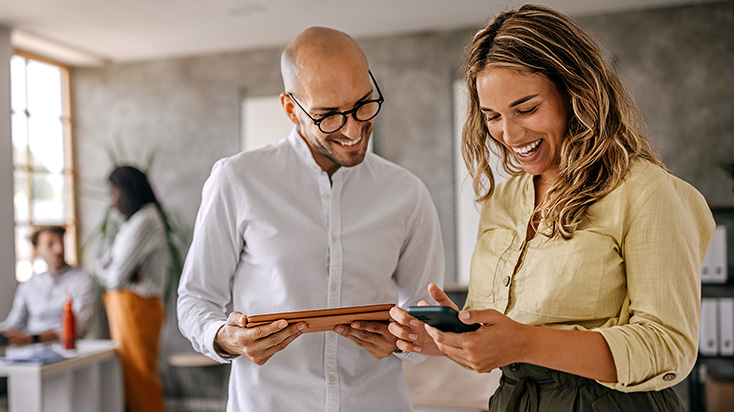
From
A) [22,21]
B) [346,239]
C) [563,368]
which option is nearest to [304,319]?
[346,239]

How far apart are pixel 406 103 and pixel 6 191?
119 inches

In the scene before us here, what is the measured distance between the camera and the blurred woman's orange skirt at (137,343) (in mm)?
4520

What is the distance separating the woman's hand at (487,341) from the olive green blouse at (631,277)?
148 millimetres

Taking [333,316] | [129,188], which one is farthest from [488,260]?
[129,188]

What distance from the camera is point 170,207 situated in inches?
224

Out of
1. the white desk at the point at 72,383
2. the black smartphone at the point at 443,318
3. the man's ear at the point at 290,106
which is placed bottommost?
the white desk at the point at 72,383

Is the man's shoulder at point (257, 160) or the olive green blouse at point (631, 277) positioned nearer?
the olive green blouse at point (631, 277)

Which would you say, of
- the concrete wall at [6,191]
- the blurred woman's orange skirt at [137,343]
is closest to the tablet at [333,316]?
the blurred woman's orange skirt at [137,343]

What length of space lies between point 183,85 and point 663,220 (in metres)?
5.19

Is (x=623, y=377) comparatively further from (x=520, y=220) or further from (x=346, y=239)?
(x=346, y=239)

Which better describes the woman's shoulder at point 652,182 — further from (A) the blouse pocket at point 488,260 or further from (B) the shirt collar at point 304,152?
(B) the shirt collar at point 304,152

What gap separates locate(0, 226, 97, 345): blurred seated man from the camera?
4.48 metres

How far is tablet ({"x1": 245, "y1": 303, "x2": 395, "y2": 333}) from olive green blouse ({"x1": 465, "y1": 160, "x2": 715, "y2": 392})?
240 millimetres

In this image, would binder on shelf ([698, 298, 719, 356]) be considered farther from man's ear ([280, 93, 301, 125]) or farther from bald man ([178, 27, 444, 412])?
man's ear ([280, 93, 301, 125])
